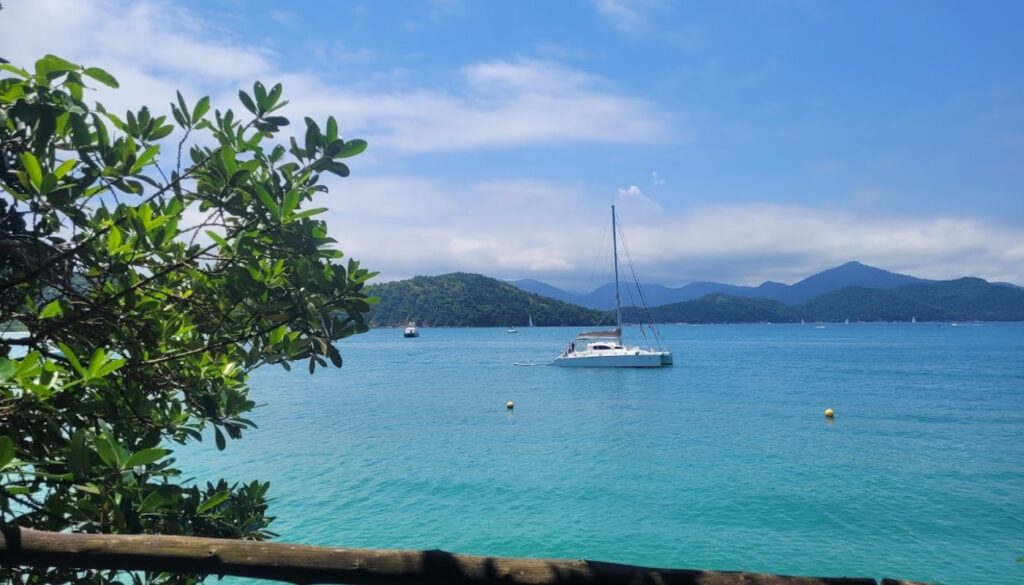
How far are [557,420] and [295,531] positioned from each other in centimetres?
1583

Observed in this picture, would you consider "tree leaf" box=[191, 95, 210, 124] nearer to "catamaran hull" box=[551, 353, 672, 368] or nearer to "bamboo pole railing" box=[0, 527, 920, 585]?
"bamboo pole railing" box=[0, 527, 920, 585]

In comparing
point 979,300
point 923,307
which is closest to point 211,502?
point 923,307

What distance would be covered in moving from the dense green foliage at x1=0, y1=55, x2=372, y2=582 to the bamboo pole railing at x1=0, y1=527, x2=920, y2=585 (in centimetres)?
41

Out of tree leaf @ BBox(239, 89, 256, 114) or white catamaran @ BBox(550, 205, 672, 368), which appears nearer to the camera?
tree leaf @ BBox(239, 89, 256, 114)

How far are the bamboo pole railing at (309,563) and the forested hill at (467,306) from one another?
5287 inches

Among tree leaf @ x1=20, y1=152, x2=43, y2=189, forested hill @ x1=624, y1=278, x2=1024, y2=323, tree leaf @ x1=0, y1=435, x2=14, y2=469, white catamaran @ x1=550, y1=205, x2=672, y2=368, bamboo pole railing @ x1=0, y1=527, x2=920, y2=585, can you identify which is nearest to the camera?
bamboo pole railing @ x1=0, y1=527, x2=920, y2=585

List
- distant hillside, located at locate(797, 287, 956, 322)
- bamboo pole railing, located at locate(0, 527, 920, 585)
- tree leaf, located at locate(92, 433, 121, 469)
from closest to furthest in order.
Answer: bamboo pole railing, located at locate(0, 527, 920, 585)
tree leaf, located at locate(92, 433, 121, 469)
distant hillside, located at locate(797, 287, 956, 322)

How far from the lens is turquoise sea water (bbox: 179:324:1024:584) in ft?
40.1

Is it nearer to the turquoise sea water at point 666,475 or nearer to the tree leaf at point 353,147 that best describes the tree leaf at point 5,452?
the tree leaf at point 353,147

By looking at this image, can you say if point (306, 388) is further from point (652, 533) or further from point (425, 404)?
point (652, 533)

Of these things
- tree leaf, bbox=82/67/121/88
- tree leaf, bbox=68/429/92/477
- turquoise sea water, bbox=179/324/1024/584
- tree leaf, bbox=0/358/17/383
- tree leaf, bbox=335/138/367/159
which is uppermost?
tree leaf, bbox=82/67/121/88

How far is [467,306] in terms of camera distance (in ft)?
454

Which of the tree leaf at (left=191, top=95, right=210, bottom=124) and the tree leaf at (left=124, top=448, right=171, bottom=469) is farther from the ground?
the tree leaf at (left=191, top=95, right=210, bottom=124)

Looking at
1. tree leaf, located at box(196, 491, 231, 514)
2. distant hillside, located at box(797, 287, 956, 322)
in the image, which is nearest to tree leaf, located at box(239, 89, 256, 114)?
tree leaf, located at box(196, 491, 231, 514)
